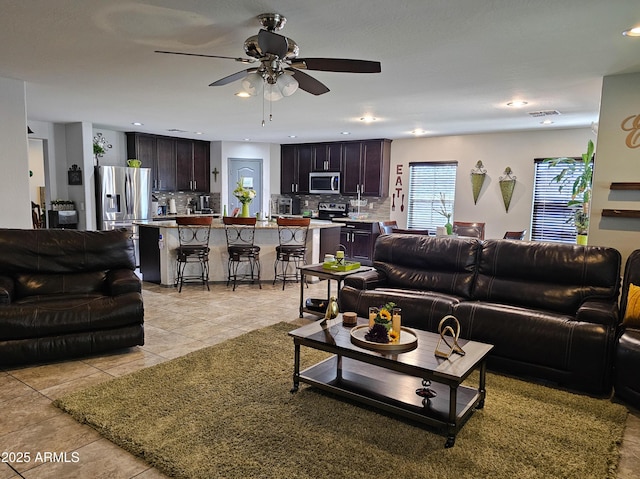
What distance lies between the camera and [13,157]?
440 cm

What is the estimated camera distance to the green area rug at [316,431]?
6.69 feet

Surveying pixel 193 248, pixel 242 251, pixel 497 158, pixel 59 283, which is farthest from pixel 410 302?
pixel 497 158

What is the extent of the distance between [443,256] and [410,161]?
428 cm

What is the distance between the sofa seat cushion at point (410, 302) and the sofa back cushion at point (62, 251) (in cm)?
210

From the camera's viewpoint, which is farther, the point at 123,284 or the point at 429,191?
the point at 429,191

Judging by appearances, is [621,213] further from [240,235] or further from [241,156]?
[241,156]

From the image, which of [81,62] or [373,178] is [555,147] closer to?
[373,178]

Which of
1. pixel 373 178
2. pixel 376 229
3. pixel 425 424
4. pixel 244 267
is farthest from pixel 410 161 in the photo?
pixel 425 424

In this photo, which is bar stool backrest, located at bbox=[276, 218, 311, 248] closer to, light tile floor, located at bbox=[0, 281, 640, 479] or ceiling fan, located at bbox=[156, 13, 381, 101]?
light tile floor, located at bbox=[0, 281, 640, 479]

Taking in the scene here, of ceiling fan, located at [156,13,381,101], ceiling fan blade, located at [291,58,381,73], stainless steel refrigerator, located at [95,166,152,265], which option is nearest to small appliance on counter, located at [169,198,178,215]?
stainless steel refrigerator, located at [95,166,152,265]

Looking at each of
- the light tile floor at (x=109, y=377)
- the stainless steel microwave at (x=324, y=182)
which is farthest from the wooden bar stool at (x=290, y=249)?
the stainless steel microwave at (x=324, y=182)

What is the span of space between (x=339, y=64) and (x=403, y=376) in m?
2.14

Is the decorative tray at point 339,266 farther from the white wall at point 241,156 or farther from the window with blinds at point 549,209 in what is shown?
the white wall at point 241,156

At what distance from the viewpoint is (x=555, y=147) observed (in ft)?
21.4
